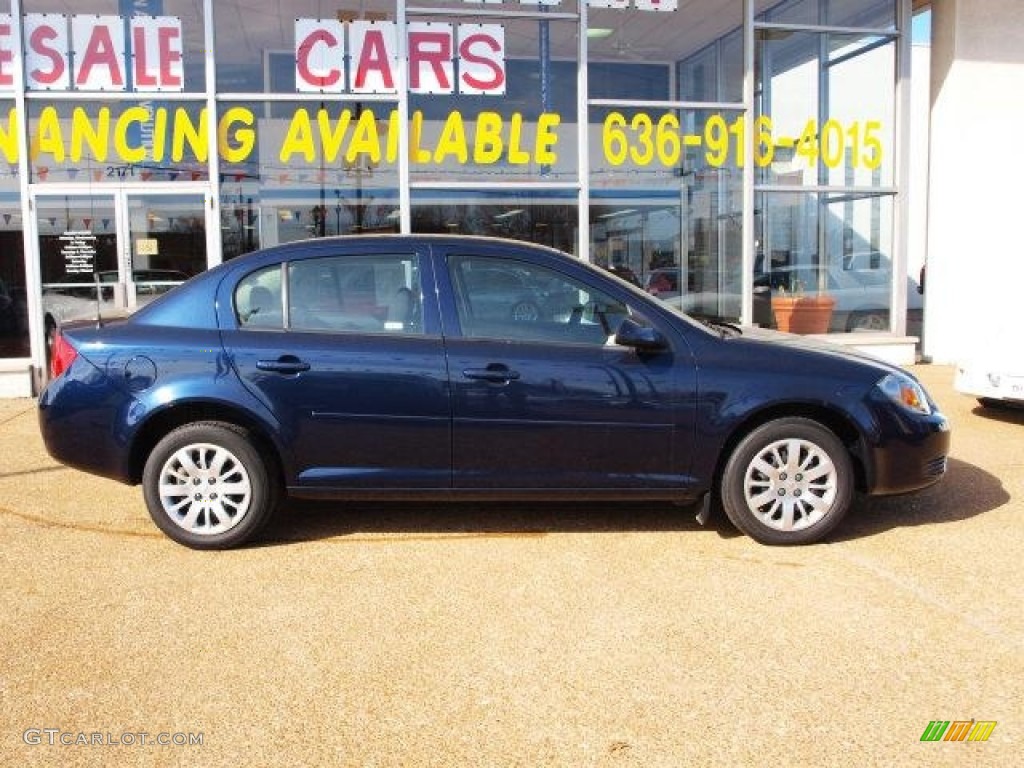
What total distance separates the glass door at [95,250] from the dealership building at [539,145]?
2 centimetres

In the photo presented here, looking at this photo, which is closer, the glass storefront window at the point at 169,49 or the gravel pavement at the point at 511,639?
the gravel pavement at the point at 511,639

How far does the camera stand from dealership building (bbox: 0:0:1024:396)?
414 inches

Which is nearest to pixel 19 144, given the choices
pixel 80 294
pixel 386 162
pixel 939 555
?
pixel 80 294

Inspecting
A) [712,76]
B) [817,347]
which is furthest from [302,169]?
[817,347]

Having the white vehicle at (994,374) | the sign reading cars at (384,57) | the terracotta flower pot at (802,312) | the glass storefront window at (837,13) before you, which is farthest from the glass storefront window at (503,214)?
the white vehicle at (994,374)

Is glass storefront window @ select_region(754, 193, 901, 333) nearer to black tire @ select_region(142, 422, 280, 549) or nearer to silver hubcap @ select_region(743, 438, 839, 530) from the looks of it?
silver hubcap @ select_region(743, 438, 839, 530)

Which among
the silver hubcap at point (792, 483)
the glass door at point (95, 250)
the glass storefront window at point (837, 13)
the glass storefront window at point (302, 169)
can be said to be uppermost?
the glass storefront window at point (837, 13)

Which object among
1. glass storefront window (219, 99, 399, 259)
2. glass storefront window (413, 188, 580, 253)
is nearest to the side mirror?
glass storefront window (413, 188, 580, 253)

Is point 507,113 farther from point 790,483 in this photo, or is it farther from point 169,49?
point 790,483

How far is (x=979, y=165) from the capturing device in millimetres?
12344

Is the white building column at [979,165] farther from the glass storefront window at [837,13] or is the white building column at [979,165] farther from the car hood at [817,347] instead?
the car hood at [817,347]

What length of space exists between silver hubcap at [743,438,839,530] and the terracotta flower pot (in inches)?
292

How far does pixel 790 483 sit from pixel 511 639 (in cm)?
189

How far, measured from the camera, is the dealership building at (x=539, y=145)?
34.5 feet
